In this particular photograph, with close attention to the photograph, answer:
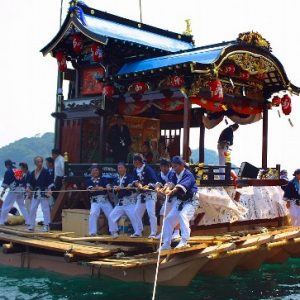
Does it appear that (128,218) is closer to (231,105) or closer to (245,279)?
(245,279)

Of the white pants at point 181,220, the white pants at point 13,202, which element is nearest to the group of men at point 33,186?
→ the white pants at point 13,202

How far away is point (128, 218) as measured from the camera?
1216cm

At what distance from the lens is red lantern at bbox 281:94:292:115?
15430 mm

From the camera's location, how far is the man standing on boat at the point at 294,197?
520 inches

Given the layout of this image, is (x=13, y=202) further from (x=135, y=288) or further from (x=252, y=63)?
(x=252, y=63)

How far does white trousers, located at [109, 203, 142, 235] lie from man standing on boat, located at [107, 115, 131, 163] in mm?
3722

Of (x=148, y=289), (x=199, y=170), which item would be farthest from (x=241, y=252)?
(x=199, y=170)

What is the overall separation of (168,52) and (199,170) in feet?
16.3

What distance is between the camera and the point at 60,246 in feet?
35.1

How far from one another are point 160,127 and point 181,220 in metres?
8.56

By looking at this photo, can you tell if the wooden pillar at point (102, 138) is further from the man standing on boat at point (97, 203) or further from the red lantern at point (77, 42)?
the man standing on boat at point (97, 203)

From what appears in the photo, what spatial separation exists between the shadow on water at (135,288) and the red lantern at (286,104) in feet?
17.4

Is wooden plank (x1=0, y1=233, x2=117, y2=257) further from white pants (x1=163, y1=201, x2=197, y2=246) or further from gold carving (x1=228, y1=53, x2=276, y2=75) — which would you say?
gold carving (x1=228, y1=53, x2=276, y2=75)

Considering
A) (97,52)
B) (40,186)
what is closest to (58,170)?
(40,186)
